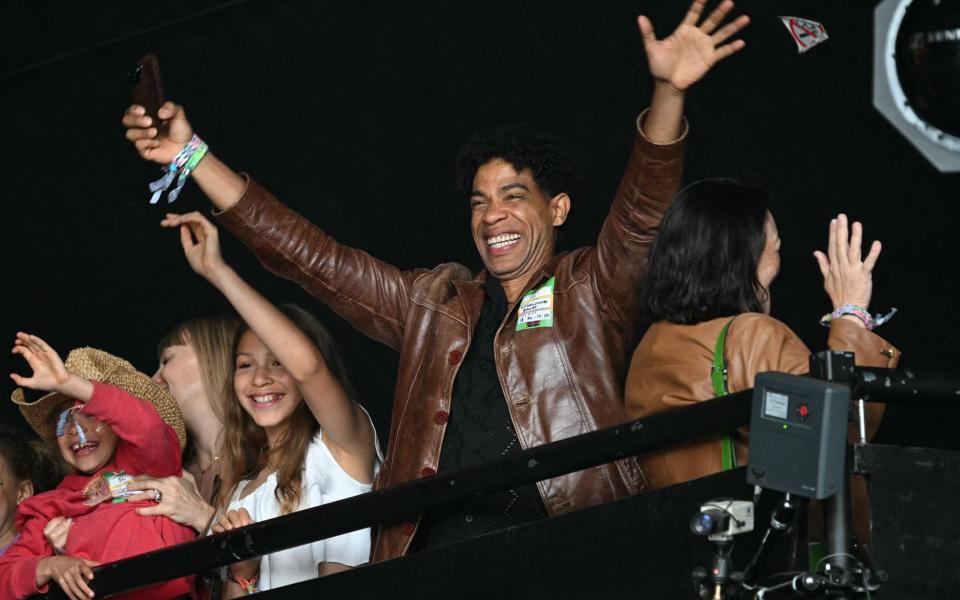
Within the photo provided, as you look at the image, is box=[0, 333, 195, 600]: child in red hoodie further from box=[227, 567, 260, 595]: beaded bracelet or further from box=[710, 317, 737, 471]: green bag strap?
box=[710, 317, 737, 471]: green bag strap

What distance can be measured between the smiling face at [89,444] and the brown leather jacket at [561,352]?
83 cm

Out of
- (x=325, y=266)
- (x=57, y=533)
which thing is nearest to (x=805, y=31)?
(x=325, y=266)

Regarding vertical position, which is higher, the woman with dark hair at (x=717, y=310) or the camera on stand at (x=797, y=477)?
the woman with dark hair at (x=717, y=310)

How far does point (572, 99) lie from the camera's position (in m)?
4.57

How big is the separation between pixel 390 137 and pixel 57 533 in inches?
78.4

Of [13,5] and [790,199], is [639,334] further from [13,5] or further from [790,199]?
[13,5]

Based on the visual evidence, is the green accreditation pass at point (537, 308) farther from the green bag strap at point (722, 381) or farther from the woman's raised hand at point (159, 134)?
the woman's raised hand at point (159, 134)

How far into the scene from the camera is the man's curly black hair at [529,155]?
3.25m

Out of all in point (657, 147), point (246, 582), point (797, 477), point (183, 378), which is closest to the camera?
point (797, 477)

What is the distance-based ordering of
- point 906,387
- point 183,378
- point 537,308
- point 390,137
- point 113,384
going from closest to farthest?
1. point 906,387
2. point 537,308
3. point 113,384
4. point 183,378
5. point 390,137

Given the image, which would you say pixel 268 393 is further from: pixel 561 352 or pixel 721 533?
pixel 721 533

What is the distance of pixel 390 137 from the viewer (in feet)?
16.1

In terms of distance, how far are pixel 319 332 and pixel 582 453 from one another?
1.22 m

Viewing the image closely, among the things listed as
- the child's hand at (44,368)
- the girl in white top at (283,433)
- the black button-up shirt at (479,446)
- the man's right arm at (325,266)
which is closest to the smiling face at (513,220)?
the black button-up shirt at (479,446)
